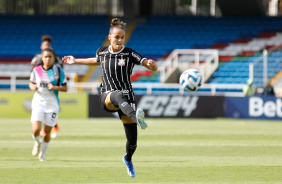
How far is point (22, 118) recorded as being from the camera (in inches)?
917

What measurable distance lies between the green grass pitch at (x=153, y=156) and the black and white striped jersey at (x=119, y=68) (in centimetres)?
132

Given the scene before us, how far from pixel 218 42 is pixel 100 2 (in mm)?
13403

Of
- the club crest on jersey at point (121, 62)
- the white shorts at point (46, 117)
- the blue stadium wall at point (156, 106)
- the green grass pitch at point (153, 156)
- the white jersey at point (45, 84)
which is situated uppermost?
the club crest on jersey at point (121, 62)

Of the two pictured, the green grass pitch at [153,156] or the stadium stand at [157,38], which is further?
the stadium stand at [157,38]

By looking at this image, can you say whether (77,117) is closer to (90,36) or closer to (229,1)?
(90,36)

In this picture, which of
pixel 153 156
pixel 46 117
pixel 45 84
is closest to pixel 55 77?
pixel 45 84

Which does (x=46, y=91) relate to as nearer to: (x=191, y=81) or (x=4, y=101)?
(x=191, y=81)

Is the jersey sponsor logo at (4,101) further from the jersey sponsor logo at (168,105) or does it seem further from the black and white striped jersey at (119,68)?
the black and white striped jersey at (119,68)

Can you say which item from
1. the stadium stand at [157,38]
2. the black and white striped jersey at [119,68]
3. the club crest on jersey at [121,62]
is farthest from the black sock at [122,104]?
the stadium stand at [157,38]

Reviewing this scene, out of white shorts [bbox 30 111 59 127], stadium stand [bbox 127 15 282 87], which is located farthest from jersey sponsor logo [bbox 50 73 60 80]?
stadium stand [bbox 127 15 282 87]

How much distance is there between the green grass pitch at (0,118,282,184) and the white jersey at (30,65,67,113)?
1004mm

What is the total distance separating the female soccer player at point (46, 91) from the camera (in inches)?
407

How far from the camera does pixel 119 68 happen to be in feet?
26.5

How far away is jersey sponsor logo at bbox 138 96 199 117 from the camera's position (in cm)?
2316
